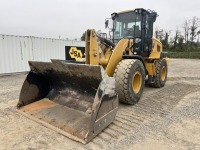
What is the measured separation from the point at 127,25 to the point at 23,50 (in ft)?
22.4

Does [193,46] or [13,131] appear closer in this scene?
[13,131]

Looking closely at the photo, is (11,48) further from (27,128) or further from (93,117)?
(93,117)

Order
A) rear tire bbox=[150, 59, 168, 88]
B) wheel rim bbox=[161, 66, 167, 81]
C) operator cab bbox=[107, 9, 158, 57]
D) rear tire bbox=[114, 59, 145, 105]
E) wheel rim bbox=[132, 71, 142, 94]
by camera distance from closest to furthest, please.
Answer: rear tire bbox=[114, 59, 145, 105], wheel rim bbox=[132, 71, 142, 94], operator cab bbox=[107, 9, 158, 57], rear tire bbox=[150, 59, 168, 88], wheel rim bbox=[161, 66, 167, 81]

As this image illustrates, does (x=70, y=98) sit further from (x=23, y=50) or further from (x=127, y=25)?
(x=23, y=50)

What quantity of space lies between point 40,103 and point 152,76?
3.72 meters

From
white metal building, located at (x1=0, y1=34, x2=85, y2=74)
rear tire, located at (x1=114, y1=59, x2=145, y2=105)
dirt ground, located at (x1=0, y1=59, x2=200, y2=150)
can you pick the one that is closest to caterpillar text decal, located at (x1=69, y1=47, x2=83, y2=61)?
white metal building, located at (x1=0, y1=34, x2=85, y2=74)

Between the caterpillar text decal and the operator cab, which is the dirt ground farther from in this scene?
the caterpillar text decal

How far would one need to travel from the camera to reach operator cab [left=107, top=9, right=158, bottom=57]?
530 centimetres

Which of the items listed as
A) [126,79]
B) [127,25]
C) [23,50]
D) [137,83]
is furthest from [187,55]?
[126,79]

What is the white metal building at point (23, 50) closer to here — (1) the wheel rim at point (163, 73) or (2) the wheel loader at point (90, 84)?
(2) the wheel loader at point (90, 84)

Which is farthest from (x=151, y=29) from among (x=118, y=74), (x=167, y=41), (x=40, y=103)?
(x=167, y=41)

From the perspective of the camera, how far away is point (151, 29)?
601cm

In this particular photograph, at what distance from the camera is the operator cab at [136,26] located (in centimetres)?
530

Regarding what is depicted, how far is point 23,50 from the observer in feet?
33.2
